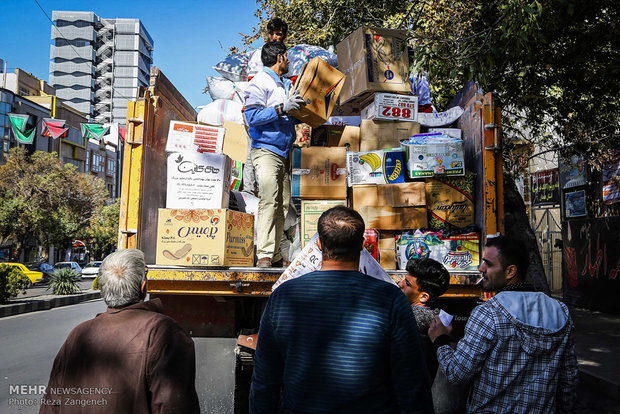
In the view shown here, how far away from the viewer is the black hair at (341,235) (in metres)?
1.85

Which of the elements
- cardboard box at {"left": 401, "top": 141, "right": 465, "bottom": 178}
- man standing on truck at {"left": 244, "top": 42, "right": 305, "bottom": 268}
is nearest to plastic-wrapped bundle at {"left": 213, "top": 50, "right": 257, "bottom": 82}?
man standing on truck at {"left": 244, "top": 42, "right": 305, "bottom": 268}

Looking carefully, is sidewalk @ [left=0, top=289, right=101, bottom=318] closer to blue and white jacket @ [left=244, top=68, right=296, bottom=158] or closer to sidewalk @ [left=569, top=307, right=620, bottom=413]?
blue and white jacket @ [left=244, top=68, right=296, bottom=158]

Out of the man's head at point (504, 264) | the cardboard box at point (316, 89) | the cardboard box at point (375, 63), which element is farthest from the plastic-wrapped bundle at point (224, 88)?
the man's head at point (504, 264)

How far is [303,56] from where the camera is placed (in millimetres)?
5910

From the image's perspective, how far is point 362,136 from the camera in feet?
15.1

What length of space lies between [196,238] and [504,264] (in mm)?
2005

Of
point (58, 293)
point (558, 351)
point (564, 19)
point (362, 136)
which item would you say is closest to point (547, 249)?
point (564, 19)

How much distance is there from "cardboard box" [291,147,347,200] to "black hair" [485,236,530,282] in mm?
1832

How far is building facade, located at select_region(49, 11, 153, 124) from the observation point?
11325cm

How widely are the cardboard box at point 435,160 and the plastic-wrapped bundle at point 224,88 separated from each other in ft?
8.67

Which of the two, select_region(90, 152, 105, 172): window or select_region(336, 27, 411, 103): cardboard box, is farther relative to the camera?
select_region(90, 152, 105, 172): window

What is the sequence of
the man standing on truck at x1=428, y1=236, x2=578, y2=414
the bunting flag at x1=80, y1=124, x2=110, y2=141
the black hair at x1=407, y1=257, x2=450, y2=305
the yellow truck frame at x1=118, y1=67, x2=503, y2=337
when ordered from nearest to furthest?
the man standing on truck at x1=428, y1=236, x2=578, y2=414 < the black hair at x1=407, y1=257, x2=450, y2=305 < the yellow truck frame at x1=118, y1=67, x2=503, y2=337 < the bunting flag at x1=80, y1=124, x2=110, y2=141

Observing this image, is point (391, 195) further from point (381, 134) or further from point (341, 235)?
point (341, 235)

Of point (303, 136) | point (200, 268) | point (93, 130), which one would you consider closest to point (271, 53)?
point (303, 136)
